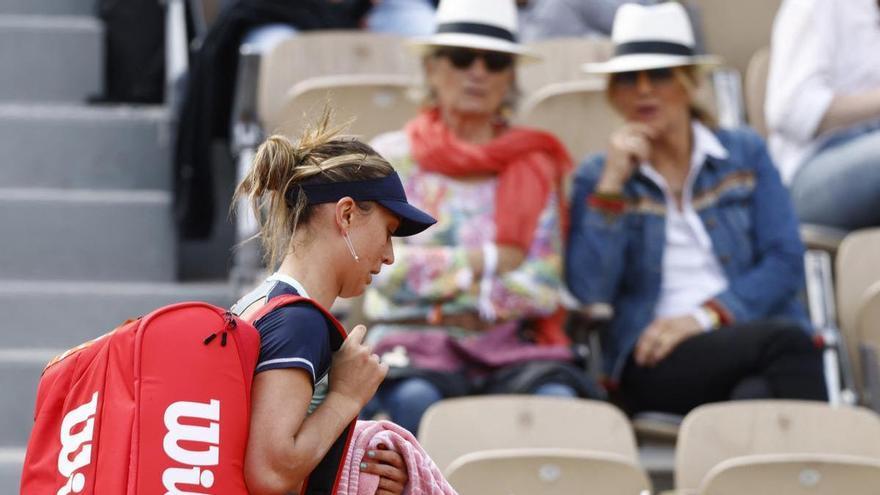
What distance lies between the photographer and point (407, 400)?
14.3 ft

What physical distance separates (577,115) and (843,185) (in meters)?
0.85

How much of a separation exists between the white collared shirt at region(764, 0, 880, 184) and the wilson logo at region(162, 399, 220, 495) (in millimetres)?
3600

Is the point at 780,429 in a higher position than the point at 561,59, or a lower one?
lower

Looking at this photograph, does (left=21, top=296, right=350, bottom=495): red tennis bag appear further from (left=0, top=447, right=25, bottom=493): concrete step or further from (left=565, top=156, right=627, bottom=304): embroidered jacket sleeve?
(left=565, top=156, right=627, bottom=304): embroidered jacket sleeve

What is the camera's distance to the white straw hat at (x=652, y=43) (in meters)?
5.12

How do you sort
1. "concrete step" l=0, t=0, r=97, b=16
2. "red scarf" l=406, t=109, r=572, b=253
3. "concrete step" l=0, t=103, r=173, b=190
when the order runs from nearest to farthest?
"red scarf" l=406, t=109, r=572, b=253, "concrete step" l=0, t=103, r=173, b=190, "concrete step" l=0, t=0, r=97, b=16

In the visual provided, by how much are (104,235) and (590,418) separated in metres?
2.20

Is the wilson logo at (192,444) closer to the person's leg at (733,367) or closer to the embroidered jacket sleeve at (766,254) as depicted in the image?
the person's leg at (733,367)

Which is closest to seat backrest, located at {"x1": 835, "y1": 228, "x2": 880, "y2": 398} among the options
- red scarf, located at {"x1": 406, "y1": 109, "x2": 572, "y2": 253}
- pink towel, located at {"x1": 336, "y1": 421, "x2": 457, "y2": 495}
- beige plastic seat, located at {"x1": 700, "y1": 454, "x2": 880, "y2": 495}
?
red scarf, located at {"x1": 406, "y1": 109, "x2": 572, "y2": 253}

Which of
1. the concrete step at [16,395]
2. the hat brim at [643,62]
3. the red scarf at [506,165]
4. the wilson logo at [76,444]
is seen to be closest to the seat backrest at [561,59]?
the hat brim at [643,62]

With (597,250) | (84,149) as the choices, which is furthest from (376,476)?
(84,149)

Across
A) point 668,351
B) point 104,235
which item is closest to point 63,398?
point 668,351

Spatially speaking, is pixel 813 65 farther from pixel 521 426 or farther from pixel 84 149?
pixel 84 149

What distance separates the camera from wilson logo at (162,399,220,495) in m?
2.31
